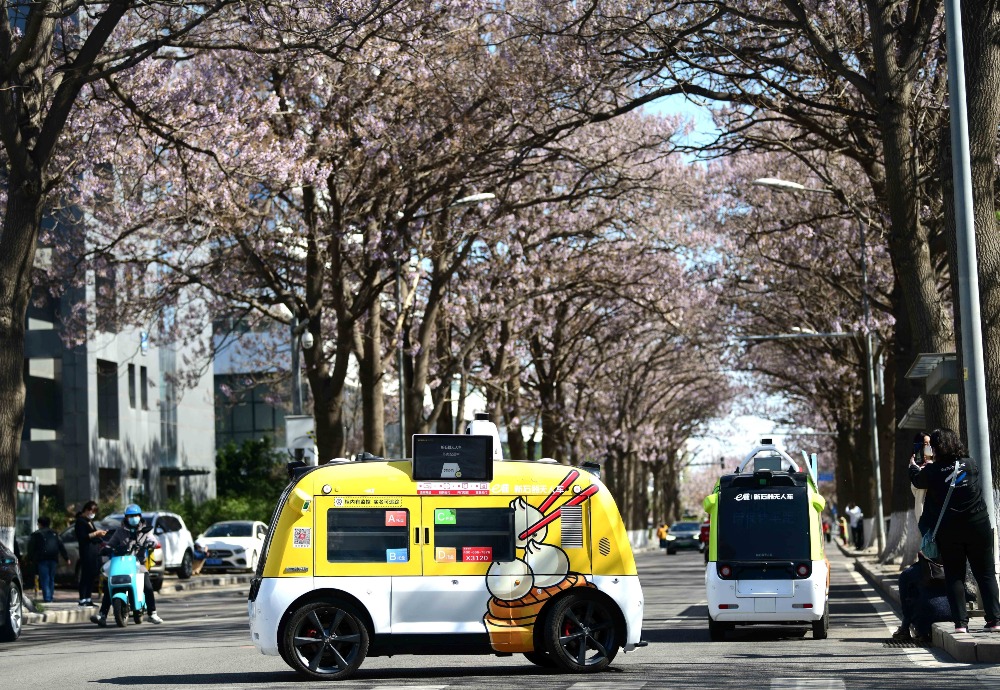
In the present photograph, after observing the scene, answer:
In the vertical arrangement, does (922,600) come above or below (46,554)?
below

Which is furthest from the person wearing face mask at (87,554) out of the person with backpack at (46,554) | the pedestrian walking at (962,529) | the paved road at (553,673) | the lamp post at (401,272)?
the pedestrian walking at (962,529)

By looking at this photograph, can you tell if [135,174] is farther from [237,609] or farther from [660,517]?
[660,517]

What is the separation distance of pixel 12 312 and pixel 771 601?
480 inches

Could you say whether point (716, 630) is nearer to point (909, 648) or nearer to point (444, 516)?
point (909, 648)

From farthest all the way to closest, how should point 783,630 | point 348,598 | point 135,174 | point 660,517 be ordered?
point 660,517 → point 135,174 → point 783,630 → point 348,598

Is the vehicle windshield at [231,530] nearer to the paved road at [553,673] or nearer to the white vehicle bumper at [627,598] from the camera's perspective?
the paved road at [553,673]

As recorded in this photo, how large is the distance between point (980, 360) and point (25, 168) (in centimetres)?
1354

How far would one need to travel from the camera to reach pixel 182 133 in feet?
73.9

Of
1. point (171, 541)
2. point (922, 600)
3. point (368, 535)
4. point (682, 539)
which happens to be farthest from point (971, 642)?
point (682, 539)

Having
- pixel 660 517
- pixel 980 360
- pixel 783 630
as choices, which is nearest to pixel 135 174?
pixel 783 630

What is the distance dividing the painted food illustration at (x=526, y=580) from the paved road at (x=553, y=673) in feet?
1.20

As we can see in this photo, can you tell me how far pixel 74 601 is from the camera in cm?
2914

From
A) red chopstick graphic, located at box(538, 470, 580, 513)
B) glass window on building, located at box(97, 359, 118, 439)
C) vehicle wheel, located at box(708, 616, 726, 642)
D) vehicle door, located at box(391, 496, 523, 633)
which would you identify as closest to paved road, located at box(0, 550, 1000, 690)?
vehicle wheel, located at box(708, 616, 726, 642)

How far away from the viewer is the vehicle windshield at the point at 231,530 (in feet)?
139
